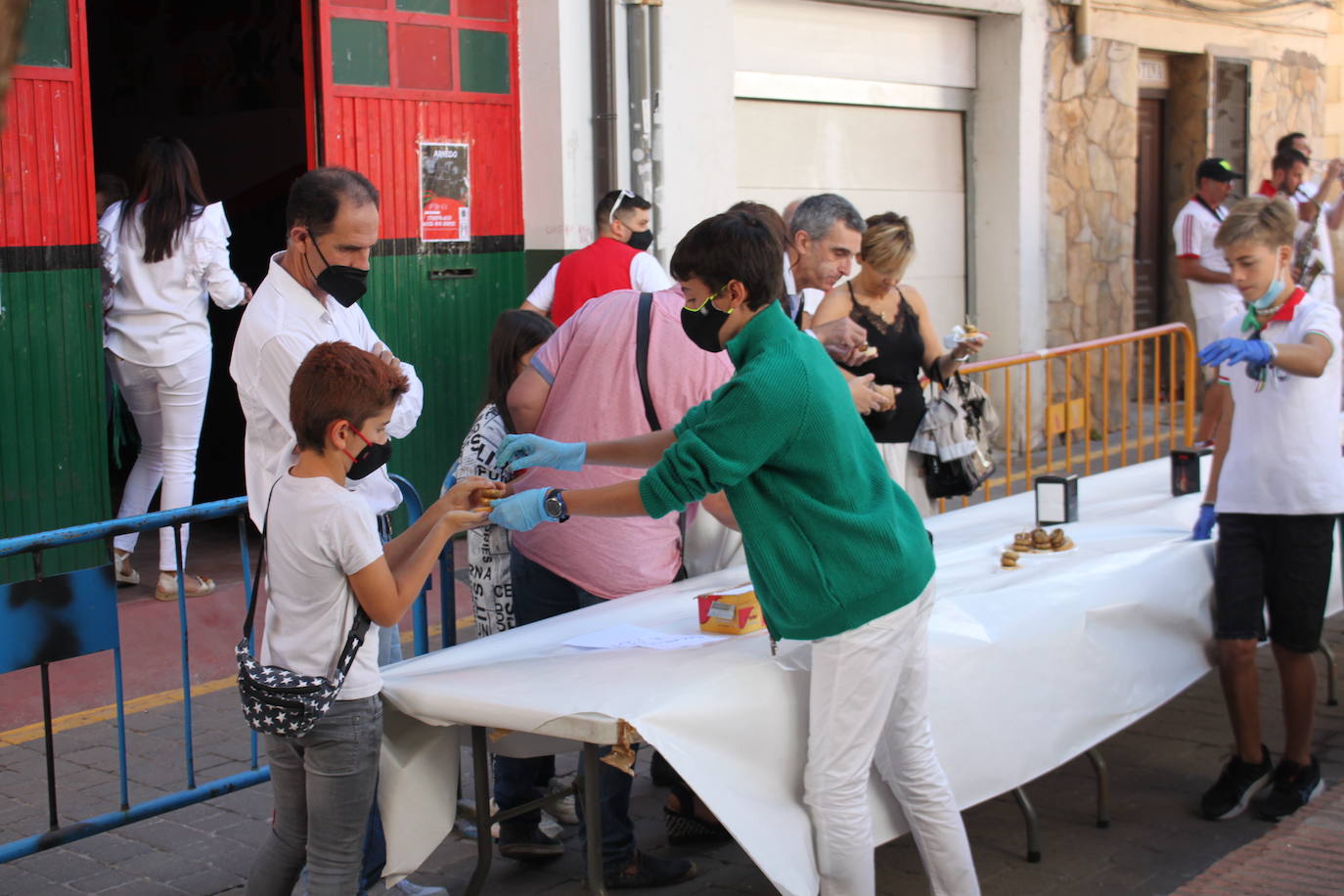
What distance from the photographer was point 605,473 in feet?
A: 14.0

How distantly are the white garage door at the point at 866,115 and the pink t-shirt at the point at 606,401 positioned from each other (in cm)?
557

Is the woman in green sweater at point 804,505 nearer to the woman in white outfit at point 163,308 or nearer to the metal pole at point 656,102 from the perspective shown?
the woman in white outfit at point 163,308

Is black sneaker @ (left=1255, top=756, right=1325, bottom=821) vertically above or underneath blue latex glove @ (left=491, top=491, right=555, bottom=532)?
underneath

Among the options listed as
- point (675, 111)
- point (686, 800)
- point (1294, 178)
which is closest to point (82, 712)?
point (686, 800)

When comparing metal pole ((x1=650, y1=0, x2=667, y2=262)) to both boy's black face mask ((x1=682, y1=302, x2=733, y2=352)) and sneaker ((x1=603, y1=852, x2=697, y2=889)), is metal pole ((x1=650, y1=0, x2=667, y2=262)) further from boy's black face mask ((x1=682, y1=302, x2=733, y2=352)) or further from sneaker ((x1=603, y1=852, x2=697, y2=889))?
boy's black face mask ((x1=682, y1=302, x2=733, y2=352))

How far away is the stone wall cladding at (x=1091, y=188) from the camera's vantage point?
11.7m

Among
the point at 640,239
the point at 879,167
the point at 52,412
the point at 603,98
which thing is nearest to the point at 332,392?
the point at 52,412

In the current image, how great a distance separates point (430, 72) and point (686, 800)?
15.7 ft

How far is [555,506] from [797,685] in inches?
29.1

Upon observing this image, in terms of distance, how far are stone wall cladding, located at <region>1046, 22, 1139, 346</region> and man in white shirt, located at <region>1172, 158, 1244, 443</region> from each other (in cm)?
159

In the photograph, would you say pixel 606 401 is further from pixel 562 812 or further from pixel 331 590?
pixel 562 812

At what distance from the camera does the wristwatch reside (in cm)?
356

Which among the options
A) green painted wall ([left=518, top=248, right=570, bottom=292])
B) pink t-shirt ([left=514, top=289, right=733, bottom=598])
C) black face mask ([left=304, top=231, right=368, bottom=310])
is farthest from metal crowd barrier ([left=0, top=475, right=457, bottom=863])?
green painted wall ([left=518, top=248, right=570, bottom=292])

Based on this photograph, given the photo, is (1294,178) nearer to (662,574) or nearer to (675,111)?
(675,111)
